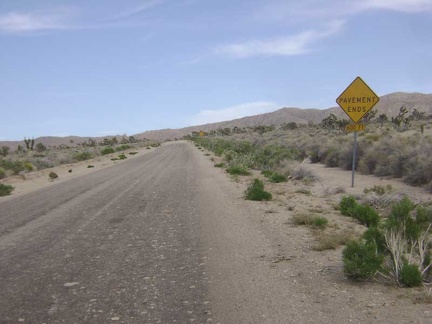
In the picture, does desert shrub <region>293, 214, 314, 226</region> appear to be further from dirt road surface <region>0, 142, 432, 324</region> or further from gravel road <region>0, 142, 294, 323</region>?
gravel road <region>0, 142, 294, 323</region>

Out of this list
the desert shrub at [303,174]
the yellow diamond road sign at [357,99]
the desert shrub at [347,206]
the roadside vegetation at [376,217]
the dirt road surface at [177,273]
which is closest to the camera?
the dirt road surface at [177,273]

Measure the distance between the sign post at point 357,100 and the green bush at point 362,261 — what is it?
11.2 metres

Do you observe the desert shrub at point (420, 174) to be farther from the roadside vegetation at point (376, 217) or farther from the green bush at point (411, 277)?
the green bush at point (411, 277)

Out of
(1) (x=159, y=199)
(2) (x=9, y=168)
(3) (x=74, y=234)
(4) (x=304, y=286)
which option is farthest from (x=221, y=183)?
(2) (x=9, y=168)

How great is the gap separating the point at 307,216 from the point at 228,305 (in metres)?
5.29

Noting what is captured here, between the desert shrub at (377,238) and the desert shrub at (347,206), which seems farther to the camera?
the desert shrub at (347,206)

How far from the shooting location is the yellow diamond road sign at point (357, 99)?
655 inches

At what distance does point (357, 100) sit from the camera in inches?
663

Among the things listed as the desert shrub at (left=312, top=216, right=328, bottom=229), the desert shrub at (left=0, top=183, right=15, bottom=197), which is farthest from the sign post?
the desert shrub at (left=0, top=183, right=15, bottom=197)

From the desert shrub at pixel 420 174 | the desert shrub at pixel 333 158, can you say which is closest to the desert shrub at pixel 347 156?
the desert shrub at pixel 333 158

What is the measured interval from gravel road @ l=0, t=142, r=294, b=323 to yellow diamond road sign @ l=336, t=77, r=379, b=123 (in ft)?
21.5

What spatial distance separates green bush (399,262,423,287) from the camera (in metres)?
5.68

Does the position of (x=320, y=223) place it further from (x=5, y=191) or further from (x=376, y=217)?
(x=5, y=191)

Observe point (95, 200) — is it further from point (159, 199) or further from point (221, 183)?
point (221, 183)
